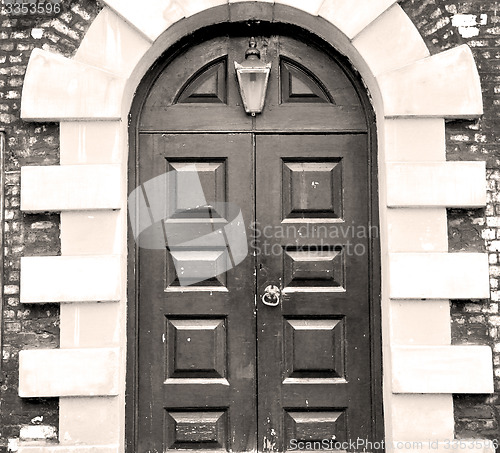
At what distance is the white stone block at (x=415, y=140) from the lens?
461cm

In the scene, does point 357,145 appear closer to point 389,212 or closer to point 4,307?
point 389,212

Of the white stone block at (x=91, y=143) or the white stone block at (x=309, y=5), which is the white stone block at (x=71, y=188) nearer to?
the white stone block at (x=91, y=143)

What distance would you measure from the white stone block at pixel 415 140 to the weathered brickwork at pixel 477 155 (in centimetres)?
10

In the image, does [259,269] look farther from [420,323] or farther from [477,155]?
[477,155]

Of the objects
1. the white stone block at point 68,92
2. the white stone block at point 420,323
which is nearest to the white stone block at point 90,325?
the white stone block at point 68,92

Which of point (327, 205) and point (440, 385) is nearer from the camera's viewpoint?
point (440, 385)

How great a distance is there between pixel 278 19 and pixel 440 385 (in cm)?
271

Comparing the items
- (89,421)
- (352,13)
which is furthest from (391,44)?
(89,421)

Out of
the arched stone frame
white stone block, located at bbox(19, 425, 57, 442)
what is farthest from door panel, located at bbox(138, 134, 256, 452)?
white stone block, located at bbox(19, 425, 57, 442)

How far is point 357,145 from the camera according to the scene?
4855mm

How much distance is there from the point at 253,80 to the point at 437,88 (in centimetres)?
124

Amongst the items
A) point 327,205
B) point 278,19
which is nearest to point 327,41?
point 278,19

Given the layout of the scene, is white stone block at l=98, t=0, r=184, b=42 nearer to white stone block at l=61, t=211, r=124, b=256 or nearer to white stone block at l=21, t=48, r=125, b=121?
white stone block at l=21, t=48, r=125, b=121

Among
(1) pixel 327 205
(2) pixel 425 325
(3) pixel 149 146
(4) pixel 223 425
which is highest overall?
(3) pixel 149 146
